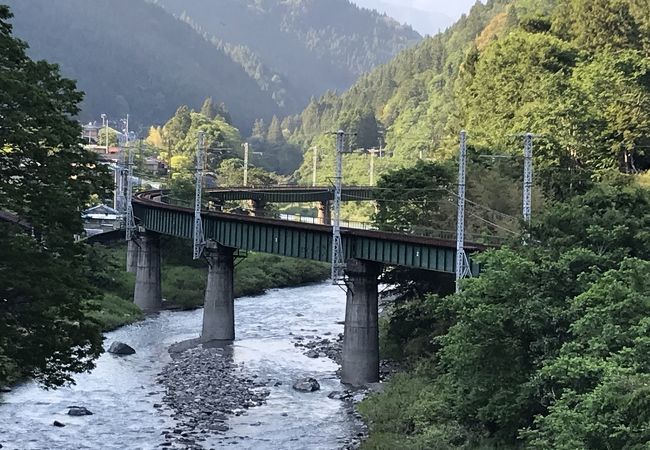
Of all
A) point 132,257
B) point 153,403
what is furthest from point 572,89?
point 153,403

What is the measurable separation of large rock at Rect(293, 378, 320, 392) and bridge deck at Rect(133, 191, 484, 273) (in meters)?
7.62

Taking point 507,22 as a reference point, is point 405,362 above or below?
below

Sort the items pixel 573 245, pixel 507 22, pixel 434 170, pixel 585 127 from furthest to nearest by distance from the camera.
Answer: pixel 507 22
pixel 585 127
pixel 434 170
pixel 573 245

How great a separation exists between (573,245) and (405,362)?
21182 millimetres

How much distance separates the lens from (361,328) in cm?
4959

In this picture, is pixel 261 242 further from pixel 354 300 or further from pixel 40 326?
pixel 40 326

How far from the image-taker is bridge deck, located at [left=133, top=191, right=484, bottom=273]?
1827 inches

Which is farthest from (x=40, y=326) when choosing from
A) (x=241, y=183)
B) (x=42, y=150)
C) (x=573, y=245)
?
(x=241, y=183)

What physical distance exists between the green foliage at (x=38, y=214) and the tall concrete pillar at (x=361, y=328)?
23.0 metres

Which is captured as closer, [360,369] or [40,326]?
[40,326]

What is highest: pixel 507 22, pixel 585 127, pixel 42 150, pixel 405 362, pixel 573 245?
pixel 507 22

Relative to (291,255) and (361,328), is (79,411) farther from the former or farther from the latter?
(291,255)

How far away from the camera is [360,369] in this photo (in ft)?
161

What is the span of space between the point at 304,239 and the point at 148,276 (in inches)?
1081
